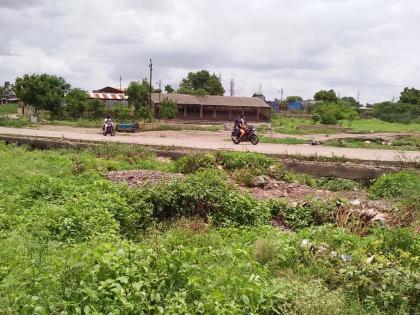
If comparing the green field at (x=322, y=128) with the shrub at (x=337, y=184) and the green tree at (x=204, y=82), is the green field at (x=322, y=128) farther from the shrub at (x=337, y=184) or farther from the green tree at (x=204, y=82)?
the shrub at (x=337, y=184)

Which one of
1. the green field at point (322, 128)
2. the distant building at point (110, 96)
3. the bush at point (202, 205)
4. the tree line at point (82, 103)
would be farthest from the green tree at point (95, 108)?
the bush at point (202, 205)

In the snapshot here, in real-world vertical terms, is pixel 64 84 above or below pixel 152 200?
above

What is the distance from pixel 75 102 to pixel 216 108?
794 inches

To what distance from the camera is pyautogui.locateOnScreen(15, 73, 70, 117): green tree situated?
187 feet

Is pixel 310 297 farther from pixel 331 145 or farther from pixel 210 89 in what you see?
pixel 210 89

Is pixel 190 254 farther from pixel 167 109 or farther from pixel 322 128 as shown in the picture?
pixel 167 109

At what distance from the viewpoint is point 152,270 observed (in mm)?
5156

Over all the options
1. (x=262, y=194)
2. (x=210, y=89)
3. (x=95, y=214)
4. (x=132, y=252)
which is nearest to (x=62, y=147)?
(x=262, y=194)

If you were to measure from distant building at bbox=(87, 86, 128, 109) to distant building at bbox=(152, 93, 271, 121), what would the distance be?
9061 mm

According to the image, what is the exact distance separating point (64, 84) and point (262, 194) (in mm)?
52289

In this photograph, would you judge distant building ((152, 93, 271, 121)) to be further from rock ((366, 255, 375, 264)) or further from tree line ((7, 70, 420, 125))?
rock ((366, 255, 375, 264))

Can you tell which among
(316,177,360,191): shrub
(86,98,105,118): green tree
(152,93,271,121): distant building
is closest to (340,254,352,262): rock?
(316,177,360,191): shrub

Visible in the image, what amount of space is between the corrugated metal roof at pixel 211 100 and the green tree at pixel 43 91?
1259 centimetres

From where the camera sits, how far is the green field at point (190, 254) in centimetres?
475
